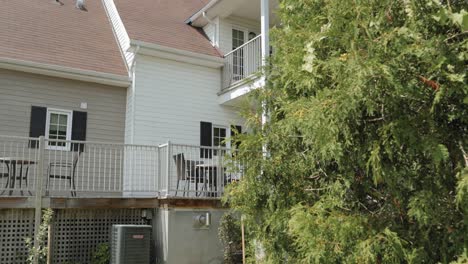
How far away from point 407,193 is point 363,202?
0.46 m

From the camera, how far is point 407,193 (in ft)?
10.1

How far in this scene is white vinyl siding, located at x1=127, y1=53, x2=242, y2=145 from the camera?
40.0ft

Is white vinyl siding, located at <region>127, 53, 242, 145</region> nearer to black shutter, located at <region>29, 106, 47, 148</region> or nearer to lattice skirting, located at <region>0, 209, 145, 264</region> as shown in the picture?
black shutter, located at <region>29, 106, 47, 148</region>

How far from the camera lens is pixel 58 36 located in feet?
41.3

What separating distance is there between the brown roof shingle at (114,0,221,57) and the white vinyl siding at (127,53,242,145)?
607 mm

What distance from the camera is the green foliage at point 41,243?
7845mm

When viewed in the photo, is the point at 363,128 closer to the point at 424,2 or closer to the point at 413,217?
the point at 413,217

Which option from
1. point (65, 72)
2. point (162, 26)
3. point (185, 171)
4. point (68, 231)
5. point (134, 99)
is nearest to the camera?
point (68, 231)

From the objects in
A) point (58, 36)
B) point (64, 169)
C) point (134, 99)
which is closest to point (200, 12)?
point (134, 99)

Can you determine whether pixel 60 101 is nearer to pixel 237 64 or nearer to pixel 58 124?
pixel 58 124

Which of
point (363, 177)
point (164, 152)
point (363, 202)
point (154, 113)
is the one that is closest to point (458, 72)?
point (363, 177)

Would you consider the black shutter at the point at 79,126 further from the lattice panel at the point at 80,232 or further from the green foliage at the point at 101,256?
the green foliage at the point at 101,256

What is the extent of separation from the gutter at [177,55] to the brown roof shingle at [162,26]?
27 centimetres

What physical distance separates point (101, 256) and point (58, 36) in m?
6.94
